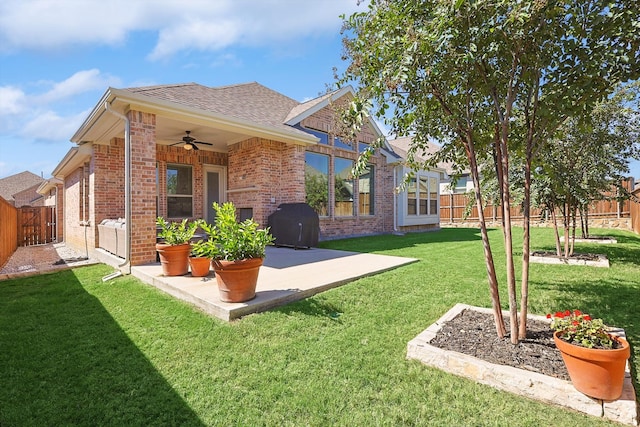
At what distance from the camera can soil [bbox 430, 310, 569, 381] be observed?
7.78ft

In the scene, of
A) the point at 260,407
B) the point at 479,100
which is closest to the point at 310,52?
the point at 479,100

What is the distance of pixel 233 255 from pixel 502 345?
283 cm

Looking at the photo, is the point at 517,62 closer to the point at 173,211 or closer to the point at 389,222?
the point at 173,211

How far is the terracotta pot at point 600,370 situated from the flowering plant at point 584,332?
0.27ft

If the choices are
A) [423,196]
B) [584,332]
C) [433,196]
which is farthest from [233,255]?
[433,196]

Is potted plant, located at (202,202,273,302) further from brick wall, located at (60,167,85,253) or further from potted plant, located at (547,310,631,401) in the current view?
brick wall, located at (60,167,85,253)

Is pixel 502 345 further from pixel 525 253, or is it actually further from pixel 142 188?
pixel 142 188

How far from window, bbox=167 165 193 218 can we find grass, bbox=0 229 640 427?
5070 millimetres

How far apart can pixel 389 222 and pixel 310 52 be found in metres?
7.67

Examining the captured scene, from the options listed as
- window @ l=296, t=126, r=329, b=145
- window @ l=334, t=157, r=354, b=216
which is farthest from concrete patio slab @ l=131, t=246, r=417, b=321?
window @ l=296, t=126, r=329, b=145

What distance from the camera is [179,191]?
974 centimetres

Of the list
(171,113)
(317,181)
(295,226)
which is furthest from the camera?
(317,181)

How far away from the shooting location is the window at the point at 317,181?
34.4ft

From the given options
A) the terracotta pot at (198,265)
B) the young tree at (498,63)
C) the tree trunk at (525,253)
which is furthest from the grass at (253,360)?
the young tree at (498,63)
